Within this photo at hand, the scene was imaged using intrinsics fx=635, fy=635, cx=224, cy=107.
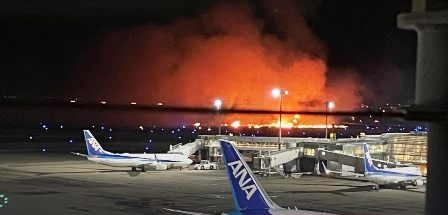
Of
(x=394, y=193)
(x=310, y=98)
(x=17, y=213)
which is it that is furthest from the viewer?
(x=310, y=98)

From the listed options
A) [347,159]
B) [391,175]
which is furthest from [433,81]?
[347,159]

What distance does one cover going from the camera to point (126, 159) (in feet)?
203

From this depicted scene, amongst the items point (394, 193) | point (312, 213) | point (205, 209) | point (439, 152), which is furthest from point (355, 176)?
point (439, 152)

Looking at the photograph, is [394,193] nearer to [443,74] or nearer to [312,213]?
[312,213]

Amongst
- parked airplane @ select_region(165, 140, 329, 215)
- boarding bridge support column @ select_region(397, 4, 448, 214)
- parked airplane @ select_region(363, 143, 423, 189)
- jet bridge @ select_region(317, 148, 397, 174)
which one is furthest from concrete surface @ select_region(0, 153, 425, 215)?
boarding bridge support column @ select_region(397, 4, 448, 214)

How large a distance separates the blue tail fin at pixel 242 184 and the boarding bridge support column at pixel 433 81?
13799 millimetres

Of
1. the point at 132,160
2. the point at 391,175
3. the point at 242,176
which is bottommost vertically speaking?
the point at 391,175

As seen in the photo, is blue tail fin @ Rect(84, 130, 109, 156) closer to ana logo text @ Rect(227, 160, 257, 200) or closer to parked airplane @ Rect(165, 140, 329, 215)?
parked airplane @ Rect(165, 140, 329, 215)

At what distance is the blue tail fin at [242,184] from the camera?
17.0m

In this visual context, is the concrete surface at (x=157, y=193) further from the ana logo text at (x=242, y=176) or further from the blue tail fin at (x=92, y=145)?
the ana logo text at (x=242, y=176)

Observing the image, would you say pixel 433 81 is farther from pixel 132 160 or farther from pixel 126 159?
pixel 132 160

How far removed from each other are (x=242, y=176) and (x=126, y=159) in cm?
4598

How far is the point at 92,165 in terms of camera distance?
70.3 m

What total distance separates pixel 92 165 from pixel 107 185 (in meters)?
21.7
